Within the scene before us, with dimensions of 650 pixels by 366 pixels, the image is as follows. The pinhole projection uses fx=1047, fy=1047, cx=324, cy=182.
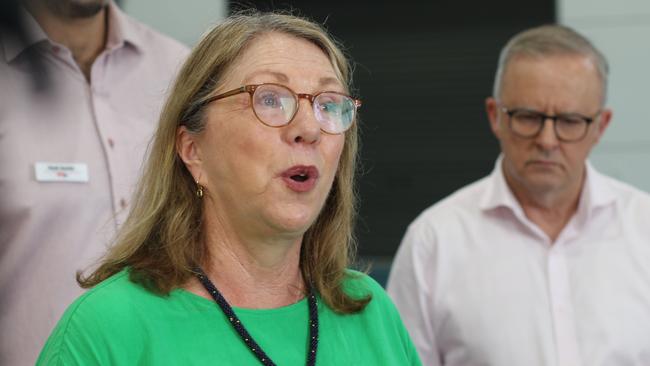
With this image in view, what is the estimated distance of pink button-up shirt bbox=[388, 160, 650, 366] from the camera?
11.0 feet

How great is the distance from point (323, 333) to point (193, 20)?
4.50 meters

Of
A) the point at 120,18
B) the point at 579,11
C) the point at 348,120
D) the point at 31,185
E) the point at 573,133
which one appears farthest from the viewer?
the point at 579,11

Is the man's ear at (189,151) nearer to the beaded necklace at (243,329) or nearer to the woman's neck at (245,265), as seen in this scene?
Result: the woman's neck at (245,265)

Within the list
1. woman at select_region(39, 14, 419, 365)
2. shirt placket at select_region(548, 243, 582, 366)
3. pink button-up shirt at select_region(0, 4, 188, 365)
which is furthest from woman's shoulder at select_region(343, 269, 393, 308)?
shirt placket at select_region(548, 243, 582, 366)

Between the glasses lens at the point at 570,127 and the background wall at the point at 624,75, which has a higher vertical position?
the glasses lens at the point at 570,127

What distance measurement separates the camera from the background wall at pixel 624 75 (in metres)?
6.29

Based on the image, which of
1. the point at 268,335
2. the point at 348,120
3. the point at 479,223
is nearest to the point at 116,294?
the point at 268,335

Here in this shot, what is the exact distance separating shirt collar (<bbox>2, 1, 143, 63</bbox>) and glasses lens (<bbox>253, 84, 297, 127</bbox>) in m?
1.05

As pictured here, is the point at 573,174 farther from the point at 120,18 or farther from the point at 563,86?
the point at 120,18

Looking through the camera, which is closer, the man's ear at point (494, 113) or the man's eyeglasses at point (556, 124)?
the man's eyeglasses at point (556, 124)

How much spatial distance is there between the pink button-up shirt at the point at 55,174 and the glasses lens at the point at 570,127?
52.1 inches

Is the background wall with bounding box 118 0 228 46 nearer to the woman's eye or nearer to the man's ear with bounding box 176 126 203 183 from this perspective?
the man's ear with bounding box 176 126 203 183

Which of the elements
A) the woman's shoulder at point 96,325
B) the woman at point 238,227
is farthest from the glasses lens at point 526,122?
the woman's shoulder at point 96,325

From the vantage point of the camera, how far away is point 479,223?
3.62 meters
